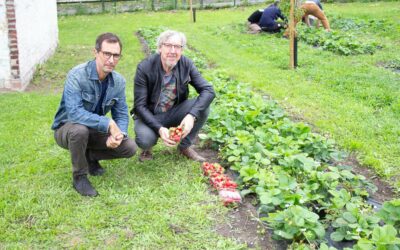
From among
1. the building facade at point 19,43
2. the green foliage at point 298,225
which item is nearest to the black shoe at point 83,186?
the green foliage at point 298,225

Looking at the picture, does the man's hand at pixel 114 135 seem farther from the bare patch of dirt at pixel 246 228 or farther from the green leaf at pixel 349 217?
the green leaf at pixel 349 217

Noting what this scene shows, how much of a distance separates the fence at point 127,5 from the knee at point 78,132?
17.9 m

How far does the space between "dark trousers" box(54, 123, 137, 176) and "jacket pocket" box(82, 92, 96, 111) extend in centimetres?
20

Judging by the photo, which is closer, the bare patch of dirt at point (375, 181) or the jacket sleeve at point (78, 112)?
the jacket sleeve at point (78, 112)

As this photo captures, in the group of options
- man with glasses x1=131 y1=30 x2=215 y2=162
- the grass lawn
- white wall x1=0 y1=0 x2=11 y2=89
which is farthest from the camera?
white wall x1=0 y1=0 x2=11 y2=89

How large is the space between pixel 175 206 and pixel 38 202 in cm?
110

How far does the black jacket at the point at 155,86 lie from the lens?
4.41m

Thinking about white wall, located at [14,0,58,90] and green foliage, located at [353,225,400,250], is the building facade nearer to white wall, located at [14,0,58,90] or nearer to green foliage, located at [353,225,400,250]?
white wall, located at [14,0,58,90]

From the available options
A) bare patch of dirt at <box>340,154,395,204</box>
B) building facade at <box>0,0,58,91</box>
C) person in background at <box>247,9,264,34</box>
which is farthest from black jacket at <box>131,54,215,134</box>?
person in background at <box>247,9,264,34</box>

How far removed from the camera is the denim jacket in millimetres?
3861

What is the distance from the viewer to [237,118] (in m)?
5.33

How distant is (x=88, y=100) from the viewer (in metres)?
3.98

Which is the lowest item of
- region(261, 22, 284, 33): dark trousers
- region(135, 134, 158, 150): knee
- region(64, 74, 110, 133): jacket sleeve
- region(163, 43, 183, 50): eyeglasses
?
region(135, 134, 158, 150): knee

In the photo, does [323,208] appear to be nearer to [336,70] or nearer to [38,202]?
[38,202]
